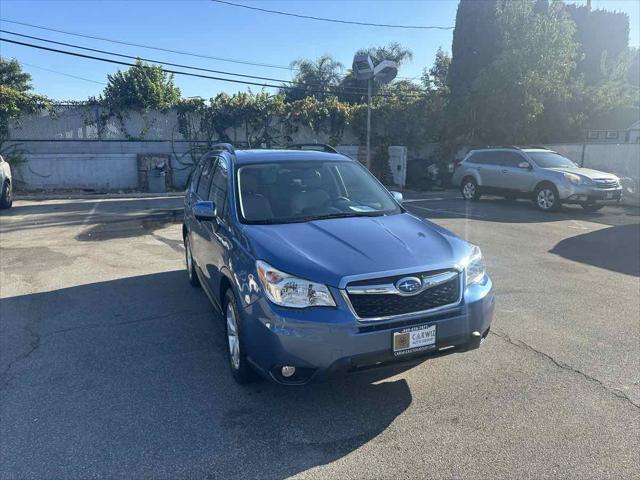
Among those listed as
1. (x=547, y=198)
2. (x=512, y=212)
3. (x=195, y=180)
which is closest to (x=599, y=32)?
(x=547, y=198)

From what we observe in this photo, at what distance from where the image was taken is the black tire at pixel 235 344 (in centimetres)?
348

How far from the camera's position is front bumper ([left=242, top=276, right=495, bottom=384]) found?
2.98m

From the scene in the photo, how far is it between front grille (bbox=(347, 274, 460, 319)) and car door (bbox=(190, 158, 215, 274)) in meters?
2.08

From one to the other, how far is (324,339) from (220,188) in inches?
89.7

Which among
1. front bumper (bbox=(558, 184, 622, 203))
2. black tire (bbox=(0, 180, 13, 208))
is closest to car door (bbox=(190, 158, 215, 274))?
black tire (bbox=(0, 180, 13, 208))

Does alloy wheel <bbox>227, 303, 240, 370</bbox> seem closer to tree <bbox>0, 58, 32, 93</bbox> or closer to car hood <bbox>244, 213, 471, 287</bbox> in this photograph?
car hood <bbox>244, 213, 471, 287</bbox>

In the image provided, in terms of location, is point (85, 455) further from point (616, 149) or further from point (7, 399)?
point (616, 149)

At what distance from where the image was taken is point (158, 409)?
3400 mm

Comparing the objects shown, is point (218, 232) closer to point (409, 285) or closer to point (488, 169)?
point (409, 285)

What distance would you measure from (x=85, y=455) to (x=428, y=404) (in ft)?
7.32

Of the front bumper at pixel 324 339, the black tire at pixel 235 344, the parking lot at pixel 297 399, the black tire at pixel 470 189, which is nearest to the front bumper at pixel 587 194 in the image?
the black tire at pixel 470 189

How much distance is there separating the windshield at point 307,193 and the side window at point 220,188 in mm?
191

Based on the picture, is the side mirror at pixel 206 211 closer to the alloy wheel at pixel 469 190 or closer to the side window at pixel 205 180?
the side window at pixel 205 180

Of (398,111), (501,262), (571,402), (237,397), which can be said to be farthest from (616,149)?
(237,397)
